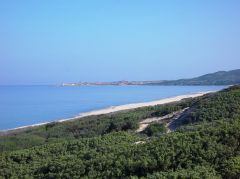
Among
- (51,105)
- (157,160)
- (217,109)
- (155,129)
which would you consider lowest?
(51,105)

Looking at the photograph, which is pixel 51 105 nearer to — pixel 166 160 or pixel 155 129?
pixel 155 129

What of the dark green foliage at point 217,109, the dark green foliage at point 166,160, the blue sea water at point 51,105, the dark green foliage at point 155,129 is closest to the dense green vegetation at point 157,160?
the dark green foliage at point 166,160

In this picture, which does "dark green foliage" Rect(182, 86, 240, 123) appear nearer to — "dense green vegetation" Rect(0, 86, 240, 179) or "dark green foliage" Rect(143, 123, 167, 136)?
"dark green foliage" Rect(143, 123, 167, 136)

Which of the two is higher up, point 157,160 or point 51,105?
point 157,160

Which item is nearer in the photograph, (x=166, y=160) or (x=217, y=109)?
(x=166, y=160)

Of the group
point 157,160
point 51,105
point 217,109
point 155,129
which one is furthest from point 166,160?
point 51,105

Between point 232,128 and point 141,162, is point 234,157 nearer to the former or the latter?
point 232,128

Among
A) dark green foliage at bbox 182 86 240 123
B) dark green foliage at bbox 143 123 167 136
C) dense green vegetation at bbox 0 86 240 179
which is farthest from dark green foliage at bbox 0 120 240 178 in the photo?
dark green foliage at bbox 182 86 240 123

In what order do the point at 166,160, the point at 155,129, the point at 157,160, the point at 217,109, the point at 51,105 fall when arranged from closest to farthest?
the point at 166,160, the point at 157,160, the point at 155,129, the point at 217,109, the point at 51,105

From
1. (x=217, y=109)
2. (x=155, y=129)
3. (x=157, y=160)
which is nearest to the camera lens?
(x=157, y=160)

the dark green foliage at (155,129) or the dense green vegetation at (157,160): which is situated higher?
the dense green vegetation at (157,160)

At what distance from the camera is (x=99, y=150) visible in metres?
14.0

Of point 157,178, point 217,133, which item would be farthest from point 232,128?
point 157,178

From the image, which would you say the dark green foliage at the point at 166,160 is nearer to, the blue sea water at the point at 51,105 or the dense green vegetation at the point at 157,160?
the dense green vegetation at the point at 157,160
